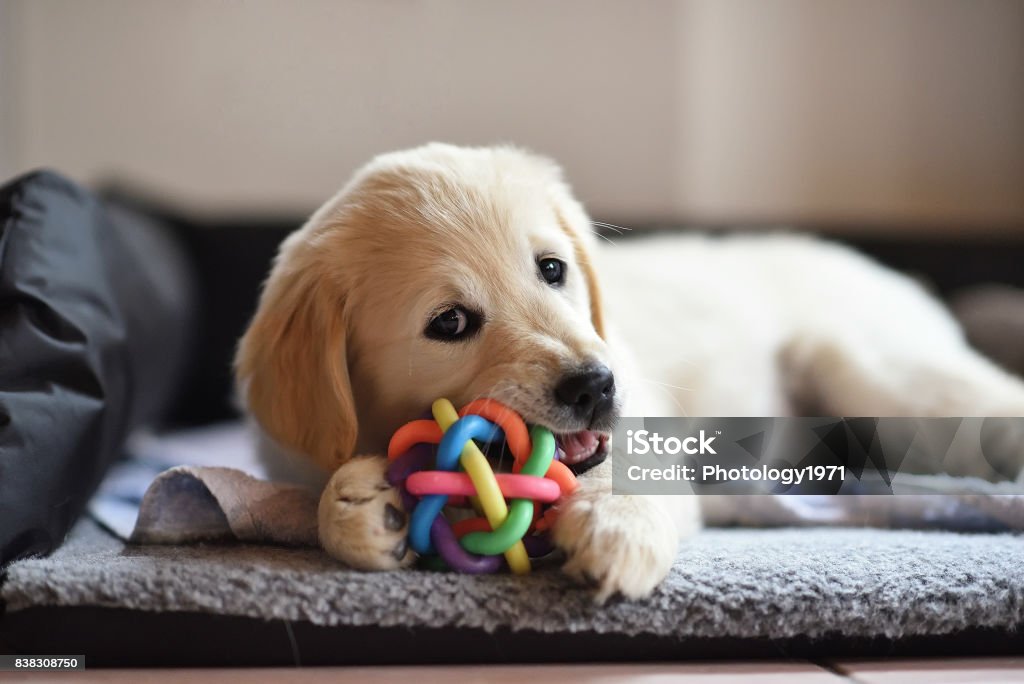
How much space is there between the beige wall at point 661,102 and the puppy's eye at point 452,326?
161 centimetres

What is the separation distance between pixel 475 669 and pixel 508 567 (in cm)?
16

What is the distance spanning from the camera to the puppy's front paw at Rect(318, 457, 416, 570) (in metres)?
1.28

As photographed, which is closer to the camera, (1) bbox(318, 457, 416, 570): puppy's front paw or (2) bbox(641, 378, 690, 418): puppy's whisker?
(1) bbox(318, 457, 416, 570): puppy's front paw

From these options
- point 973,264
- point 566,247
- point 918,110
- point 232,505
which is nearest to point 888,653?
point 566,247

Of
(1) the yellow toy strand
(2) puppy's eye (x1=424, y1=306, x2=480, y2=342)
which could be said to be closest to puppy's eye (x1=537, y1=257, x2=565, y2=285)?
(2) puppy's eye (x1=424, y1=306, x2=480, y2=342)

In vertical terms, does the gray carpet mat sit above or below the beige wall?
below

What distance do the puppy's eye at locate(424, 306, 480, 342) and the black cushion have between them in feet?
2.21

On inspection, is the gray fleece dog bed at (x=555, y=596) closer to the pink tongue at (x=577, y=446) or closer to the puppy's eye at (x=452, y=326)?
the pink tongue at (x=577, y=446)

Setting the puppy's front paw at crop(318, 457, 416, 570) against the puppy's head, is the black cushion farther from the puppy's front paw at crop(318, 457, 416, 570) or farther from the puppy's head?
the puppy's front paw at crop(318, 457, 416, 570)

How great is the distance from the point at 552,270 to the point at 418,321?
11.6 inches

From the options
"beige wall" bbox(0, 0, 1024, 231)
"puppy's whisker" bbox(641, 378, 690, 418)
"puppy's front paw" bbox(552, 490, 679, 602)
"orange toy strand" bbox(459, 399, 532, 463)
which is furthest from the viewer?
"beige wall" bbox(0, 0, 1024, 231)

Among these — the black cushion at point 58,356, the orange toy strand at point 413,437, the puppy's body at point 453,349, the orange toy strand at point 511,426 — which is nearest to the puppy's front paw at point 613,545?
the puppy's body at point 453,349

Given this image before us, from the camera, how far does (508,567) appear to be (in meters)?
1.32

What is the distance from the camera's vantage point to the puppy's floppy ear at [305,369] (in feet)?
4.83
